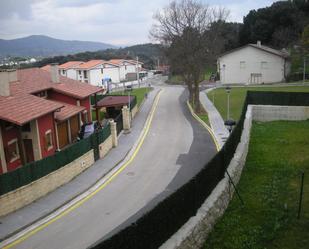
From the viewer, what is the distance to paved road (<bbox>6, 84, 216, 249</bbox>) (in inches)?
614

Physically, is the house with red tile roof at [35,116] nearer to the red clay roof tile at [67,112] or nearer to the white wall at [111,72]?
the red clay roof tile at [67,112]

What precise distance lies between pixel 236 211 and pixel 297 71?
196ft

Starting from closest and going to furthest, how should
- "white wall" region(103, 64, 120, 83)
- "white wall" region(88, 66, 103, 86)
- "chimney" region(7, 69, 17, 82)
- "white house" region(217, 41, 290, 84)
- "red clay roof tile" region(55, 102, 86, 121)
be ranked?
1. "red clay roof tile" region(55, 102, 86, 121)
2. "chimney" region(7, 69, 17, 82)
3. "white house" region(217, 41, 290, 84)
4. "white wall" region(88, 66, 103, 86)
5. "white wall" region(103, 64, 120, 83)

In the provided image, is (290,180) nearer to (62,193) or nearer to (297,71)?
(62,193)

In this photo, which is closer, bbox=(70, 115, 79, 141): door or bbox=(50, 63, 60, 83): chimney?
bbox=(70, 115, 79, 141): door

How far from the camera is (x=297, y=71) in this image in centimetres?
7056

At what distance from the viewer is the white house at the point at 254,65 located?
67.2 metres

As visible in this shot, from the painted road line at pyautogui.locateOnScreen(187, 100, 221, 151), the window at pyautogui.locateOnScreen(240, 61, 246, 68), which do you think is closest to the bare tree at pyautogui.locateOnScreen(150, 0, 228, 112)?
the painted road line at pyautogui.locateOnScreen(187, 100, 221, 151)

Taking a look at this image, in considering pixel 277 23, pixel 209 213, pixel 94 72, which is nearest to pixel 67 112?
pixel 209 213

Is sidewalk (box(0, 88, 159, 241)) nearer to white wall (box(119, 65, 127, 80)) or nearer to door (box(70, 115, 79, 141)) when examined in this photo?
door (box(70, 115, 79, 141))

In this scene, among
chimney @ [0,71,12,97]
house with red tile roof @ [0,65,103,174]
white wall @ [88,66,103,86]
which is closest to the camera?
house with red tile roof @ [0,65,103,174]

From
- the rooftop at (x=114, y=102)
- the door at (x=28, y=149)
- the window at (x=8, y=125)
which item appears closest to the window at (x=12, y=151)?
the window at (x=8, y=125)

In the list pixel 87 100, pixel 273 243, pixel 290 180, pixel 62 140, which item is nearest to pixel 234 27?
pixel 87 100

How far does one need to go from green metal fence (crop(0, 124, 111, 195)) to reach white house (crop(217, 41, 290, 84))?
1918 inches
